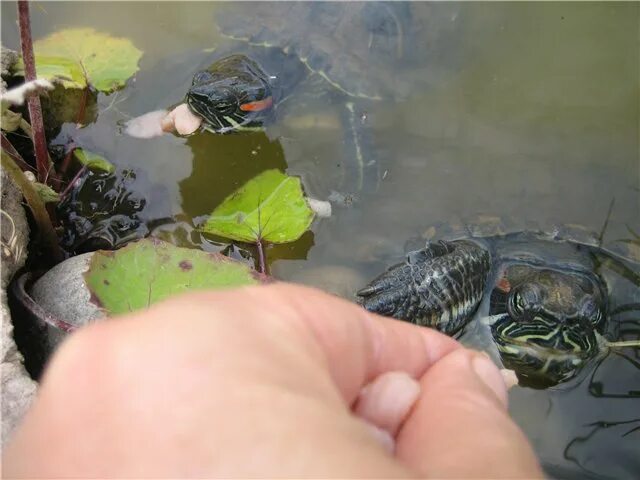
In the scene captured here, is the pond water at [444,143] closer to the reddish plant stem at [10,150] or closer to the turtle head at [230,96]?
the turtle head at [230,96]

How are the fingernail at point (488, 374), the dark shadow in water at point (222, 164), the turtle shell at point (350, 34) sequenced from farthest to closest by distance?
the turtle shell at point (350, 34) < the dark shadow in water at point (222, 164) < the fingernail at point (488, 374)

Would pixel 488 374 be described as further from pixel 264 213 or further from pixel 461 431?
pixel 264 213

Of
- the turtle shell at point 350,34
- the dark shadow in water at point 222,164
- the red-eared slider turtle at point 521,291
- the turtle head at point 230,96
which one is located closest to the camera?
the red-eared slider turtle at point 521,291

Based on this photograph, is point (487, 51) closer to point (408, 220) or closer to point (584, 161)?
point (584, 161)

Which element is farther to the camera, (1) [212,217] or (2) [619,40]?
(2) [619,40]

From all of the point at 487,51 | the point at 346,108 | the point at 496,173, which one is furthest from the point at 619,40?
the point at 346,108

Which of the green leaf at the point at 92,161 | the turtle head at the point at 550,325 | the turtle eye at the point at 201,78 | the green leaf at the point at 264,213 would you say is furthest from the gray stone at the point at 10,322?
the turtle head at the point at 550,325
